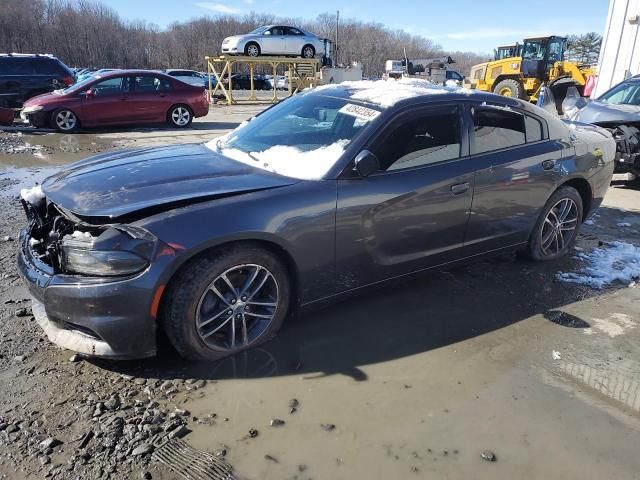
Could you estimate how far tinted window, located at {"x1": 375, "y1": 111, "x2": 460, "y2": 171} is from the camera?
3.37 metres

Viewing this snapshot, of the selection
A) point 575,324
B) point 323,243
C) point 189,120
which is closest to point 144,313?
point 323,243

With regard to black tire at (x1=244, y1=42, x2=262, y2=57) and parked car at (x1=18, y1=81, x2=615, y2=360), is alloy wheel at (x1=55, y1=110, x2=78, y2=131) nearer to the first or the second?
parked car at (x1=18, y1=81, x2=615, y2=360)

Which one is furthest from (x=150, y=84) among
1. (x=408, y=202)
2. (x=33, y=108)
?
→ (x=408, y=202)

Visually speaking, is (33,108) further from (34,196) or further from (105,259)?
(105,259)

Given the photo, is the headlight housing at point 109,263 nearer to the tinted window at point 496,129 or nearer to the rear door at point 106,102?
the tinted window at point 496,129

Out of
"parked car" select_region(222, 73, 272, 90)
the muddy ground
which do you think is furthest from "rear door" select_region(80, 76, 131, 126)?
"parked car" select_region(222, 73, 272, 90)

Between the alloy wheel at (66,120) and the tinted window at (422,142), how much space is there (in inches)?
436

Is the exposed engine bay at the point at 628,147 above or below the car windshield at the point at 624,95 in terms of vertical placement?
below

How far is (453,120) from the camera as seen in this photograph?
3.71 metres

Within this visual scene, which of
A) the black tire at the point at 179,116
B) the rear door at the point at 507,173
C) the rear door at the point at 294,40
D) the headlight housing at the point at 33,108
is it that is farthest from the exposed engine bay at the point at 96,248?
the rear door at the point at 294,40

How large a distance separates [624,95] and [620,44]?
522 cm

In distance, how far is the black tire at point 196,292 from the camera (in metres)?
2.68

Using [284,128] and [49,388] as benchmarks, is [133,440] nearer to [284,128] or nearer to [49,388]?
[49,388]

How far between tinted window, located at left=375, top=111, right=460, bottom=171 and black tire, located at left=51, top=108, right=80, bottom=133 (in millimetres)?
11068
